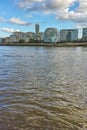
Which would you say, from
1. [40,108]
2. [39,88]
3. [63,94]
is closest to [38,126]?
[40,108]

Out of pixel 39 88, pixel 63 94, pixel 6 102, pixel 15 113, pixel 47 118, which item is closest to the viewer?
pixel 47 118

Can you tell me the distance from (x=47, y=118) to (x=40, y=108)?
124cm

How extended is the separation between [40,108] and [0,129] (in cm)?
264

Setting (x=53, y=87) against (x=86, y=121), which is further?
(x=53, y=87)

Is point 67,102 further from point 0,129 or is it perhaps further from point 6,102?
point 0,129

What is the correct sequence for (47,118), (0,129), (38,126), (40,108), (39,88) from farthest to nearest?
(39,88) < (40,108) < (47,118) < (38,126) < (0,129)

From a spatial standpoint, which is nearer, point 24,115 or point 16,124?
point 16,124

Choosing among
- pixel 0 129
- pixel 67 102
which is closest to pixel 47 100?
pixel 67 102

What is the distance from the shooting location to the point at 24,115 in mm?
8438

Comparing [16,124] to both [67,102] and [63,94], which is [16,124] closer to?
[67,102]

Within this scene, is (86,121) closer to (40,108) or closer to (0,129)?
(40,108)

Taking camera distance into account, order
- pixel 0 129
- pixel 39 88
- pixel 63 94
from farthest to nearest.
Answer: pixel 39 88, pixel 63 94, pixel 0 129

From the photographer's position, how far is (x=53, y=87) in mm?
13391

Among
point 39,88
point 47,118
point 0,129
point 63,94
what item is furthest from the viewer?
point 39,88
